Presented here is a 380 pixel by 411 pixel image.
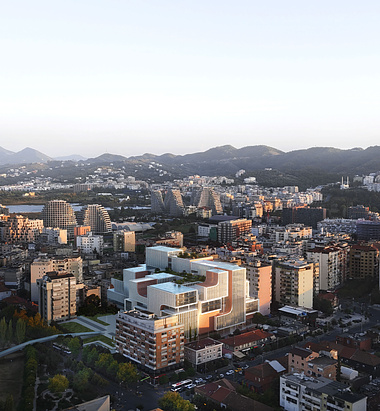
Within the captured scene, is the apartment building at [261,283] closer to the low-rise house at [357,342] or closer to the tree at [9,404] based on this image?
the low-rise house at [357,342]

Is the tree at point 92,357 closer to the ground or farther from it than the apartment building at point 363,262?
closer to the ground

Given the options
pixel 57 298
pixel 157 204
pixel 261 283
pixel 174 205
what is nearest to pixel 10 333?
pixel 57 298

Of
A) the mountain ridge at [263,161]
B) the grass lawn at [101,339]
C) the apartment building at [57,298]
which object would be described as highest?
the mountain ridge at [263,161]

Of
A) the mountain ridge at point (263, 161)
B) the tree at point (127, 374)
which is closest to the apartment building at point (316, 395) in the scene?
the tree at point (127, 374)

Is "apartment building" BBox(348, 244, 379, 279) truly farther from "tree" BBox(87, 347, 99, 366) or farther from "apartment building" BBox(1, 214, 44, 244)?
"apartment building" BBox(1, 214, 44, 244)

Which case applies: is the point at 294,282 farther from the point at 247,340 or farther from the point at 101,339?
the point at 101,339

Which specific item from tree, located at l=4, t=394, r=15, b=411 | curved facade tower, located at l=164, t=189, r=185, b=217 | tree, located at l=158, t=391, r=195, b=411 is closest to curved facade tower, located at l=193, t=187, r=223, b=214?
curved facade tower, located at l=164, t=189, r=185, b=217
